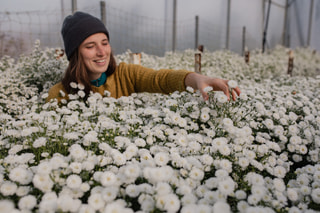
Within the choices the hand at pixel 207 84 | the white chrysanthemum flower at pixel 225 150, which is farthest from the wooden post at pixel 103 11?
the white chrysanthemum flower at pixel 225 150

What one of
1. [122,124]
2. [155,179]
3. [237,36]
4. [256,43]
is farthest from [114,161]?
[256,43]

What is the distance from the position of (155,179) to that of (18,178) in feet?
1.98

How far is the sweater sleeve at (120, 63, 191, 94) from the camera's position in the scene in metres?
2.47

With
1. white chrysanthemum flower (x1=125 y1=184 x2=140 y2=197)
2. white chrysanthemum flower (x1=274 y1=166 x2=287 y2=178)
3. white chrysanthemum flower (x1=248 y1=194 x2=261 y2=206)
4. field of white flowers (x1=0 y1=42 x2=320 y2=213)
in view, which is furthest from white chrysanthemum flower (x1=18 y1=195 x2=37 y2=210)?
white chrysanthemum flower (x1=274 y1=166 x2=287 y2=178)

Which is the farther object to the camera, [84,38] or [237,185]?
[84,38]

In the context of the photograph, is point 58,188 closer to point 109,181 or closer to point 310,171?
point 109,181

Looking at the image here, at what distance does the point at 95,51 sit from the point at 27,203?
1.84 m

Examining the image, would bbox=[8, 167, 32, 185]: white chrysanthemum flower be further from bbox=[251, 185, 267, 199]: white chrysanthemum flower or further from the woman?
the woman

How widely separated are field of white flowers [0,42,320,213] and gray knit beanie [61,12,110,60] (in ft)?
2.00

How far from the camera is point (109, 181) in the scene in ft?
3.64

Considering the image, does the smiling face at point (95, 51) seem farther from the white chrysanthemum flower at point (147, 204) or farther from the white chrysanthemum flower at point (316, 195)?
the white chrysanthemum flower at point (316, 195)

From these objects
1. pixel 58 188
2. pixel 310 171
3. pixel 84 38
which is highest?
pixel 84 38

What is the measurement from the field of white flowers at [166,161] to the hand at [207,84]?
0.08 m

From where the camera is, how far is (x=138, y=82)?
2936 mm
